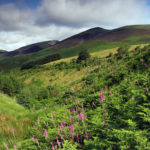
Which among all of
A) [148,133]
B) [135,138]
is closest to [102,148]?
[135,138]

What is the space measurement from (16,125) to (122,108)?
10.7 feet

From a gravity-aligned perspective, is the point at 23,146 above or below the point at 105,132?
below

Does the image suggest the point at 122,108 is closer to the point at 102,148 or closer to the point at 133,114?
the point at 133,114

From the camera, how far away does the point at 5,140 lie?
3320 millimetres

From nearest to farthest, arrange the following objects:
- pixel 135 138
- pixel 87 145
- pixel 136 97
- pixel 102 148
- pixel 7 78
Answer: pixel 135 138 < pixel 102 148 < pixel 87 145 < pixel 136 97 < pixel 7 78

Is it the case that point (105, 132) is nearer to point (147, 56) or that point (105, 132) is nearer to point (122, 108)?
point (122, 108)

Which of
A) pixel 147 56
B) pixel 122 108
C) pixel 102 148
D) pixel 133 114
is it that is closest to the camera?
pixel 102 148

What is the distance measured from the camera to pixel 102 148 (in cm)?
221

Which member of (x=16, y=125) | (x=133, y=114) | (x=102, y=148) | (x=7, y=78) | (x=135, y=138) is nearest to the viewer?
(x=135, y=138)

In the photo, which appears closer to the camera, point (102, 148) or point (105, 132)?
point (102, 148)

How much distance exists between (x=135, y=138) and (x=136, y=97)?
5.28ft

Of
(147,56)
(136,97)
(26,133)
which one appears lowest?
(26,133)

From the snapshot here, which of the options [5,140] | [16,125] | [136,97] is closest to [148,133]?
[136,97]

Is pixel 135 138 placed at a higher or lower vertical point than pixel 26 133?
higher
